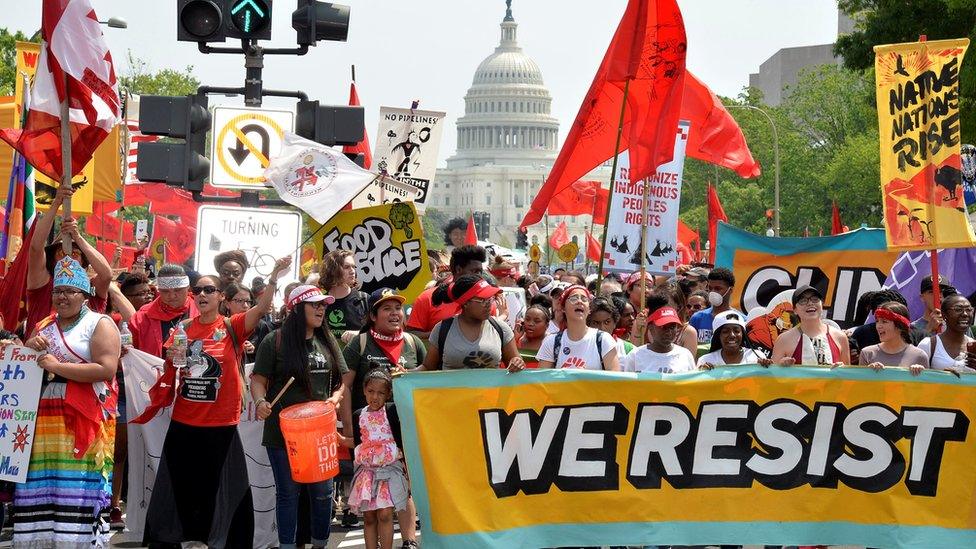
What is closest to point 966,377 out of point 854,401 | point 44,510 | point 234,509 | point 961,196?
point 854,401

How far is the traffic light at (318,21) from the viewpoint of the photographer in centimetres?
1316

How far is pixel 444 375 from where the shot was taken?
28.3ft

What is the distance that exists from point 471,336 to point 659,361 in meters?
1.05

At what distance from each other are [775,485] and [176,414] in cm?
343

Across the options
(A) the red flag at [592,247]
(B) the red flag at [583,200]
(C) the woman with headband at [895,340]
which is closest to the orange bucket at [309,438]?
(C) the woman with headband at [895,340]

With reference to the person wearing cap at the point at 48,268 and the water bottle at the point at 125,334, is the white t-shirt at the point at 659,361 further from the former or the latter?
the water bottle at the point at 125,334

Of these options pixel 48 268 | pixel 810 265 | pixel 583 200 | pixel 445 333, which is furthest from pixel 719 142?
pixel 583 200

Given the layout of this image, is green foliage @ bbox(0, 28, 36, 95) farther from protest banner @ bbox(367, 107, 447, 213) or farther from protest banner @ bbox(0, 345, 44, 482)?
protest banner @ bbox(0, 345, 44, 482)

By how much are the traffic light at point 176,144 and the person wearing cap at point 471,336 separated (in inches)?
163

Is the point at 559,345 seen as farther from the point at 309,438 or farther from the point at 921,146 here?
the point at 921,146

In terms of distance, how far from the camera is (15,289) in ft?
31.5

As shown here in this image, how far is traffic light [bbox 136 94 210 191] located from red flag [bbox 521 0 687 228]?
280cm

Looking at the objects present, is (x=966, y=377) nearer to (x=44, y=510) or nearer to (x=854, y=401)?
(x=854, y=401)

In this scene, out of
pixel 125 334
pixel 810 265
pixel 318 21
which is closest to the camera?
pixel 125 334
